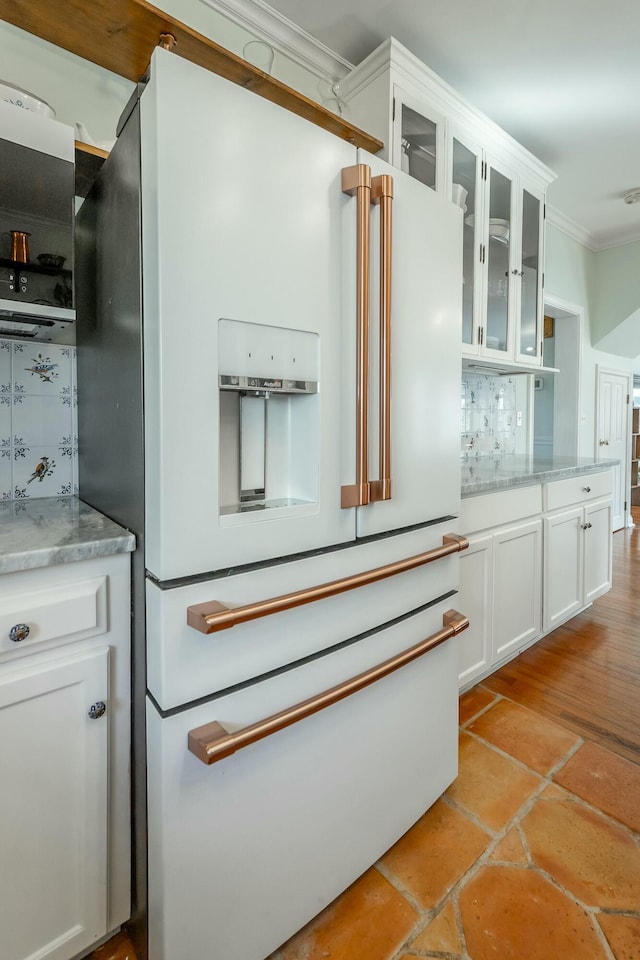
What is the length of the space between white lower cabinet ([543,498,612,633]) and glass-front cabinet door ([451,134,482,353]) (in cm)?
98

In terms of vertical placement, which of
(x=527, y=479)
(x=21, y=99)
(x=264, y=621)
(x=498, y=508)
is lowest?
(x=264, y=621)

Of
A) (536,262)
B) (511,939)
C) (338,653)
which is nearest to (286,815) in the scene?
(338,653)

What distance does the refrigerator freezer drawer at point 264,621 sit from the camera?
2.74ft

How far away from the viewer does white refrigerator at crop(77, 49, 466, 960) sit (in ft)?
2.71

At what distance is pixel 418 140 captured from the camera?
77.1 inches

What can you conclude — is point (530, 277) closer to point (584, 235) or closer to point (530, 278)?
point (530, 278)

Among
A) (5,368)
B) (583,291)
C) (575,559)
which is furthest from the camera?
(583,291)

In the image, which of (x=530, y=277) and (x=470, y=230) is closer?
(x=470, y=230)

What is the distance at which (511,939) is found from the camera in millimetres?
1085

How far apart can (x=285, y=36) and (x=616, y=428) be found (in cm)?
445

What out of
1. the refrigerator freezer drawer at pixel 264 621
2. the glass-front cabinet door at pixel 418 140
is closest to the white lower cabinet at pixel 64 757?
A: the refrigerator freezer drawer at pixel 264 621

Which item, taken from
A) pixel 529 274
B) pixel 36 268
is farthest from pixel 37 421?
pixel 529 274

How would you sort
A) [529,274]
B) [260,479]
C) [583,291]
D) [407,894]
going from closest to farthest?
[260,479] < [407,894] < [529,274] < [583,291]

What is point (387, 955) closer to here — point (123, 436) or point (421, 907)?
point (421, 907)
